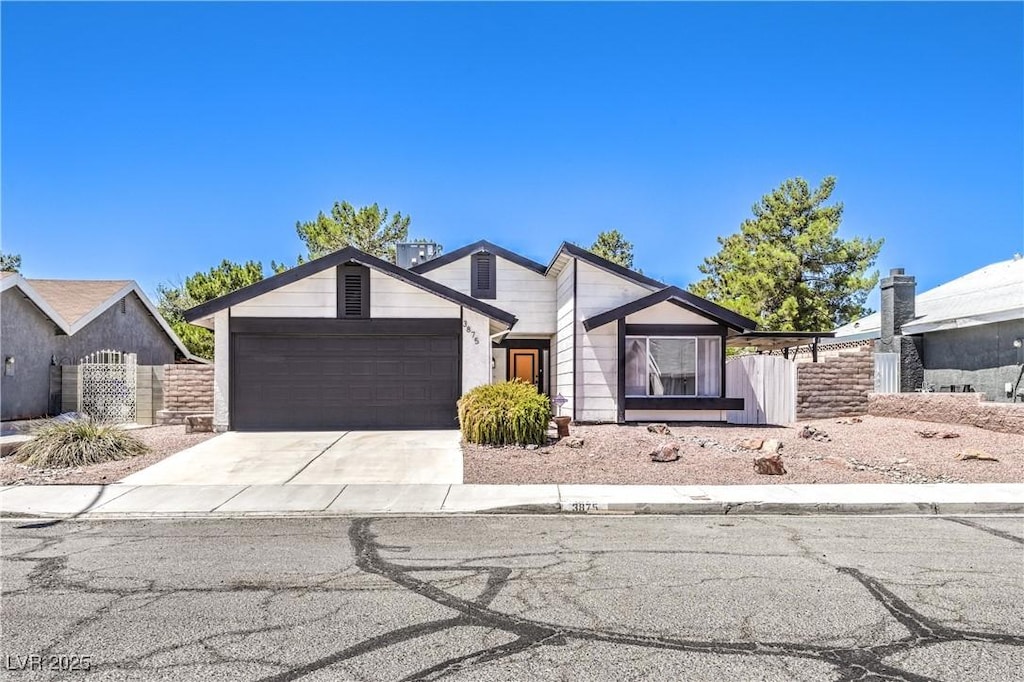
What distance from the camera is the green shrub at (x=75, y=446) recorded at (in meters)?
12.1

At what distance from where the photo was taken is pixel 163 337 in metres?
28.7

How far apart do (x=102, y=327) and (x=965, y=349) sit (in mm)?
26921

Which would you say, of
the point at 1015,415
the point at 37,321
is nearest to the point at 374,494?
the point at 1015,415

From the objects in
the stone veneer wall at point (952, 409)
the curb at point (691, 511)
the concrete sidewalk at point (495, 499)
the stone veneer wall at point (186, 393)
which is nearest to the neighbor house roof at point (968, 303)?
the stone veneer wall at point (952, 409)

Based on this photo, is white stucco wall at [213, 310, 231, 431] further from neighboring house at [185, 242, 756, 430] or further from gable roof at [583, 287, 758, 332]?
gable roof at [583, 287, 758, 332]

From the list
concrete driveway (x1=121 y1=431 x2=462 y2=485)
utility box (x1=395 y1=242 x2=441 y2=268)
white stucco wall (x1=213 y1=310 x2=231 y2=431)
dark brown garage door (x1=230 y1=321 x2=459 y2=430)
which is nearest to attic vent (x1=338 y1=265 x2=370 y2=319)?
dark brown garage door (x1=230 y1=321 x2=459 y2=430)

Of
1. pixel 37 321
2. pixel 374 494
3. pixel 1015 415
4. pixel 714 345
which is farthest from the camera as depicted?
pixel 37 321

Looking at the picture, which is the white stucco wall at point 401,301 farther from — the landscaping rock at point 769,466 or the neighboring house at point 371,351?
the landscaping rock at point 769,466

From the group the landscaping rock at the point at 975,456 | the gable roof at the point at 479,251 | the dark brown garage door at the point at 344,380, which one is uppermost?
the gable roof at the point at 479,251

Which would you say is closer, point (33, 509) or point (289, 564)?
point (289, 564)

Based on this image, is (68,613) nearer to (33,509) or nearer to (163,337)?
(33,509)

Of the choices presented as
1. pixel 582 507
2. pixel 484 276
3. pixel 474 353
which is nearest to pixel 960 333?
pixel 484 276

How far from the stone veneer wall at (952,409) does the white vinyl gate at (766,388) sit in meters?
2.67

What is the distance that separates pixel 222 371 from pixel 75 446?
4.60m
